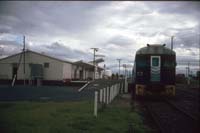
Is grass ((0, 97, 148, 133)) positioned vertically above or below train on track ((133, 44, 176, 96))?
below

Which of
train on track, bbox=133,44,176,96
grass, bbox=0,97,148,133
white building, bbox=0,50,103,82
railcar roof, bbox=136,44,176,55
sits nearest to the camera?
grass, bbox=0,97,148,133

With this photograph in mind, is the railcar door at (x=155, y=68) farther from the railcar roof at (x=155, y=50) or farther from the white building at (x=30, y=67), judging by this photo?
the white building at (x=30, y=67)

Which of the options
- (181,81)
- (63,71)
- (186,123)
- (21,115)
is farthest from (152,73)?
(181,81)

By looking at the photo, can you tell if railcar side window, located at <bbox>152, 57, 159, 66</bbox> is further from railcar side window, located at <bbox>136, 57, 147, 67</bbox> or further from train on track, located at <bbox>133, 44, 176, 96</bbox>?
railcar side window, located at <bbox>136, 57, 147, 67</bbox>

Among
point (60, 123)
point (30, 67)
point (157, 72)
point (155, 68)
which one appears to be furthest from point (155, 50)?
point (30, 67)

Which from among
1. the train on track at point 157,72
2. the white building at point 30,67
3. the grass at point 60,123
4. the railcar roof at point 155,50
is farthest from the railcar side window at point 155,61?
the white building at point 30,67

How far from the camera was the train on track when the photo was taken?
22109mm

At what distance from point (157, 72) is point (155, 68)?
328 mm

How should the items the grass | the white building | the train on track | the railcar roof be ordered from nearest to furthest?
1. the grass
2. the train on track
3. the railcar roof
4. the white building

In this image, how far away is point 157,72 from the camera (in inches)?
872

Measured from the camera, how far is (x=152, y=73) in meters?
22.2

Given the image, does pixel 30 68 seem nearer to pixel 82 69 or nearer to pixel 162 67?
pixel 82 69

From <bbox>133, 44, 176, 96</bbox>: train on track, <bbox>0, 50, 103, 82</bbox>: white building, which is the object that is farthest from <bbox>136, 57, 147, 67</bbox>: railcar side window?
<bbox>0, 50, 103, 82</bbox>: white building

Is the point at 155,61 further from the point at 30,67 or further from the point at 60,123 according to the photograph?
the point at 30,67
